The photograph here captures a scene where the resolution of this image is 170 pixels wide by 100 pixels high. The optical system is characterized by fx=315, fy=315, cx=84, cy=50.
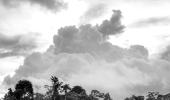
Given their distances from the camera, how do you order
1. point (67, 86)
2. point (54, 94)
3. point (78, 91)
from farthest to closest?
point (78, 91) < point (67, 86) < point (54, 94)

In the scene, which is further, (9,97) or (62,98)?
(62,98)

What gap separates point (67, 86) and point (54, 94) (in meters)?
22.5

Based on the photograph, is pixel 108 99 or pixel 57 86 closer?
pixel 57 86

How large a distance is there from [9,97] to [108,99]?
7449 cm

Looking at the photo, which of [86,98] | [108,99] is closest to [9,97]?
[86,98]

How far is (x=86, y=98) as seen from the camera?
171 m

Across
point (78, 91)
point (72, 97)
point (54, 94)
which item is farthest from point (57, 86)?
point (78, 91)

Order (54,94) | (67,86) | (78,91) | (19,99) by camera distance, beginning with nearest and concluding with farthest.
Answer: (54,94) < (19,99) < (67,86) < (78,91)

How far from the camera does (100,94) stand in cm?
19525

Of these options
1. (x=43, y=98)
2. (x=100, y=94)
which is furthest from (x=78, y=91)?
(x=43, y=98)

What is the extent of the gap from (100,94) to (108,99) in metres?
7.27

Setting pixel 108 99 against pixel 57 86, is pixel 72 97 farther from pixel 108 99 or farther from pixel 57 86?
pixel 108 99

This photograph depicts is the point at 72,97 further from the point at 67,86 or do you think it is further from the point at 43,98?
the point at 43,98

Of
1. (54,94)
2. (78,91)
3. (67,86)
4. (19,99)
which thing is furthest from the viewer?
(78,91)
